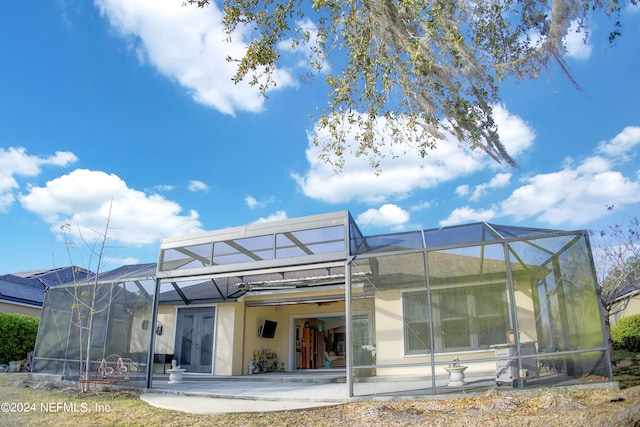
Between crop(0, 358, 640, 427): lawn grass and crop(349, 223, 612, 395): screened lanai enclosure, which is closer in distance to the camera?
crop(0, 358, 640, 427): lawn grass

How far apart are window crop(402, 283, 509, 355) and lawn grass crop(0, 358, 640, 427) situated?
1.18 metres

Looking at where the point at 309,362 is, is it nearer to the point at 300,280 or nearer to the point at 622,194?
the point at 300,280

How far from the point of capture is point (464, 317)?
7.74 m

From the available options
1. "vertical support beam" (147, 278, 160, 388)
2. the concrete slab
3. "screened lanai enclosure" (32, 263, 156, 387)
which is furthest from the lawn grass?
"screened lanai enclosure" (32, 263, 156, 387)

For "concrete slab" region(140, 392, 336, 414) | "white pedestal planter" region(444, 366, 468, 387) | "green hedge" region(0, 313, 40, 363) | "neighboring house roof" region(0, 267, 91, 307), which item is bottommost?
"concrete slab" region(140, 392, 336, 414)

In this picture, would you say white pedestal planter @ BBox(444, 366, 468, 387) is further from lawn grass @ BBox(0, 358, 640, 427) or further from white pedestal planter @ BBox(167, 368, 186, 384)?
white pedestal planter @ BBox(167, 368, 186, 384)

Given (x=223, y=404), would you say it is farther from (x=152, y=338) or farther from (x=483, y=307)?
(x=483, y=307)

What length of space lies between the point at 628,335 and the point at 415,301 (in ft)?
29.1

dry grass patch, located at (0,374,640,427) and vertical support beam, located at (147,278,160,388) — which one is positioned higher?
vertical support beam, located at (147,278,160,388)

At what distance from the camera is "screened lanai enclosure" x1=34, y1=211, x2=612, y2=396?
695 centimetres

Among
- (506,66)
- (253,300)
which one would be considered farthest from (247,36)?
(253,300)

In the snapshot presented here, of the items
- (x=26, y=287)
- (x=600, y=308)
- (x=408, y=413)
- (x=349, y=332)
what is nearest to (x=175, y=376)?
(x=349, y=332)

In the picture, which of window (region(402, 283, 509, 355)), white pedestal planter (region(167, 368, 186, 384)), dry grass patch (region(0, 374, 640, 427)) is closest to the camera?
dry grass patch (region(0, 374, 640, 427))

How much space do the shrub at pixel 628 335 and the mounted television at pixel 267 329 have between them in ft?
35.6
